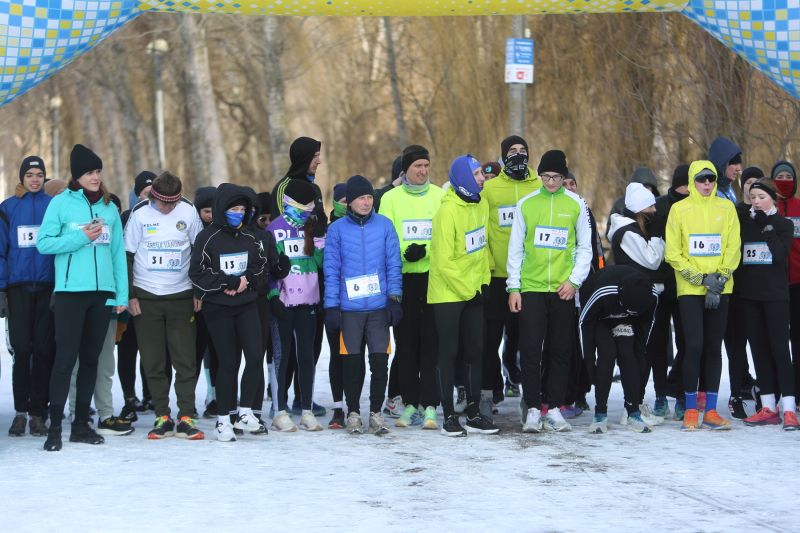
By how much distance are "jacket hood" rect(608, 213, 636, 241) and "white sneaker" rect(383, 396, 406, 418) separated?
6.50ft

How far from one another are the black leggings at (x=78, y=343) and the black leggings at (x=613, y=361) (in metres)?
3.24

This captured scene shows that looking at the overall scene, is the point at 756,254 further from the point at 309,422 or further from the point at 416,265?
the point at 309,422

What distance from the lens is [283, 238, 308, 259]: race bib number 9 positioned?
30.1 ft

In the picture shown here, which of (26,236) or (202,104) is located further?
(202,104)

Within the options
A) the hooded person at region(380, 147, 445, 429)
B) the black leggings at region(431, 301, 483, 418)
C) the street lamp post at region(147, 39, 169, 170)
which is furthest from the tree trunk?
the black leggings at region(431, 301, 483, 418)

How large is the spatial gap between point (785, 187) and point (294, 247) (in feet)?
11.5

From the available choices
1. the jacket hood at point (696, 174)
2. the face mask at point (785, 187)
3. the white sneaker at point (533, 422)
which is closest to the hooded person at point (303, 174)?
the white sneaker at point (533, 422)

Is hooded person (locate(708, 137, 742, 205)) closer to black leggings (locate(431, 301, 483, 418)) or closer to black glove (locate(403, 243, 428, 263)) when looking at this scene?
black leggings (locate(431, 301, 483, 418))

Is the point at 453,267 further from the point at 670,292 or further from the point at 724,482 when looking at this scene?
the point at 724,482

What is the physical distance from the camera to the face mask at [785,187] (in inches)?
380

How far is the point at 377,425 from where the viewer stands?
29.4 ft

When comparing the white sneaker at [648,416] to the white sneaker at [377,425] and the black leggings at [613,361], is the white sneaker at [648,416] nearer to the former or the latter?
the black leggings at [613,361]

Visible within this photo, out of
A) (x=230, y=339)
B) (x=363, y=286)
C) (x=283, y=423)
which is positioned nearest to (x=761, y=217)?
(x=363, y=286)

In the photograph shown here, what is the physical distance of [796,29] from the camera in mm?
8641
